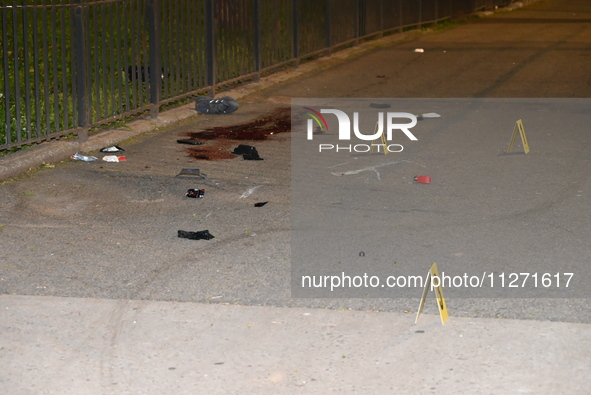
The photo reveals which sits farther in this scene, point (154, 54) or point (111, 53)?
point (154, 54)

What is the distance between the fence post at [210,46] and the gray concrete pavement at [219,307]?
11.1 ft

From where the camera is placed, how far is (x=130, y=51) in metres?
11.1

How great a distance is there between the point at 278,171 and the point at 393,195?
1.40 m

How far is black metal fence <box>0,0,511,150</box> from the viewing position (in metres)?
9.42

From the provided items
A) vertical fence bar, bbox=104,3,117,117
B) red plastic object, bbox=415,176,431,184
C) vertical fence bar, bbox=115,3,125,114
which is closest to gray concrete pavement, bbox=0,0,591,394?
red plastic object, bbox=415,176,431,184

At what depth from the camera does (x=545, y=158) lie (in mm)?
9641

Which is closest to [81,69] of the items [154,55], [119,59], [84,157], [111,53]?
[111,53]

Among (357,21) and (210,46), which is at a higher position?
(210,46)

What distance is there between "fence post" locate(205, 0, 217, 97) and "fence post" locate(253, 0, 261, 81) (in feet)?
5.34

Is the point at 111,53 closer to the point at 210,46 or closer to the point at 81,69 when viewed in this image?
the point at 81,69

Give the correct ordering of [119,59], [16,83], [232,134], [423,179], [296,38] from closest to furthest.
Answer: [423,179]
[16,83]
[119,59]
[232,134]
[296,38]

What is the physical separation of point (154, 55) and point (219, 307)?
6667 millimetres

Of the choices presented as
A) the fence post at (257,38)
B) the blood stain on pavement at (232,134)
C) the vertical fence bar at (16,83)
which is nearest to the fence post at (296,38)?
the fence post at (257,38)

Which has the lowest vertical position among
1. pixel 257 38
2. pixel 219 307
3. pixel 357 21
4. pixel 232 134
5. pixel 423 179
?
pixel 232 134
